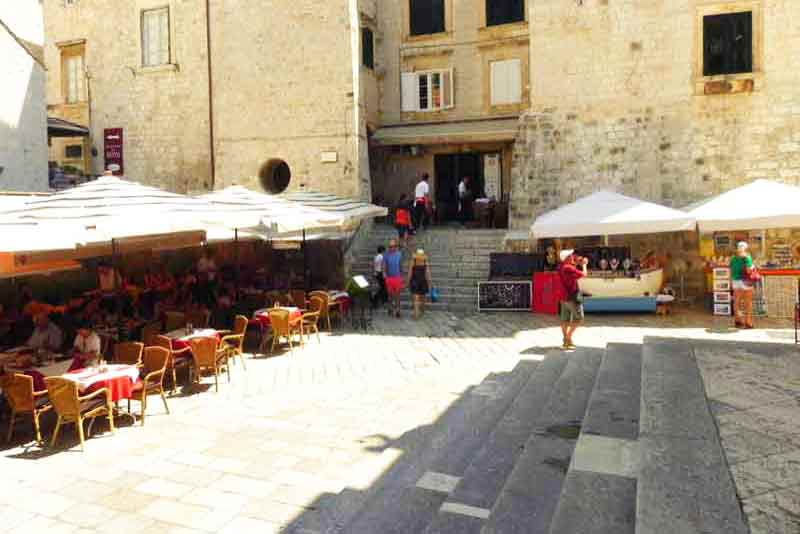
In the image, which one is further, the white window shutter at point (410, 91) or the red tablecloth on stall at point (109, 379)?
the white window shutter at point (410, 91)

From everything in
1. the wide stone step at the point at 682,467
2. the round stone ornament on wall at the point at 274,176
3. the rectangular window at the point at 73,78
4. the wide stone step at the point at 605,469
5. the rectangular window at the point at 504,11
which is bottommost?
the wide stone step at the point at 605,469

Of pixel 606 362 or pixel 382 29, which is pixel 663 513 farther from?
pixel 382 29

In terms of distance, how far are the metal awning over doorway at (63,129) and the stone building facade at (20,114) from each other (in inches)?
104

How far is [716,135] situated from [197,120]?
15.3 m

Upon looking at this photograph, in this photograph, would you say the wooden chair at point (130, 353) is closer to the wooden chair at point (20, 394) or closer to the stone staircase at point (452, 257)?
the wooden chair at point (20, 394)

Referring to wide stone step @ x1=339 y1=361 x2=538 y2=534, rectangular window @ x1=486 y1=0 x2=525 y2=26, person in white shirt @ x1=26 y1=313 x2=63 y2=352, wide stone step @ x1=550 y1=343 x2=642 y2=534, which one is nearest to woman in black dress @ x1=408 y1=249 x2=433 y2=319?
wide stone step @ x1=339 y1=361 x2=538 y2=534

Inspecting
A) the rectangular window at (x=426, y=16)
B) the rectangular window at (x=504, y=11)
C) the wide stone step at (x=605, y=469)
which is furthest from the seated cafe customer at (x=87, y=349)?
the rectangular window at (x=504, y=11)

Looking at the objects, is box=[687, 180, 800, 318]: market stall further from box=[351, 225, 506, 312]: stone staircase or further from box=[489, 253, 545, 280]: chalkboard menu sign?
box=[351, 225, 506, 312]: stone staircase

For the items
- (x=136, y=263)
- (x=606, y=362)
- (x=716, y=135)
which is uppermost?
(x=716, y=135)

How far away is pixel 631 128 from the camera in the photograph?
16.1 m

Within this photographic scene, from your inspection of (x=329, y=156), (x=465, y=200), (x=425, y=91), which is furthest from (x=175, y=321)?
(x=425, y=91)

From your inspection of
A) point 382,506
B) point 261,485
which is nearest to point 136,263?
point 261,485

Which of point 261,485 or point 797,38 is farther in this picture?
point 797,38

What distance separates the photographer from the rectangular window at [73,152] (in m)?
22.2
